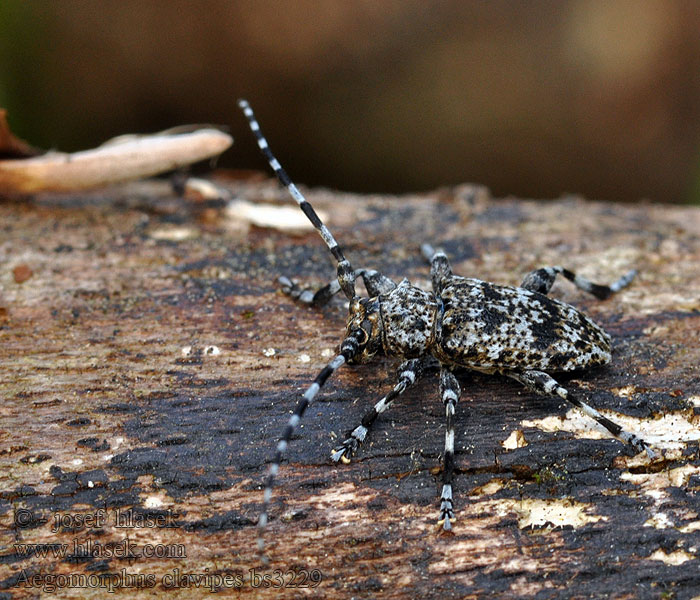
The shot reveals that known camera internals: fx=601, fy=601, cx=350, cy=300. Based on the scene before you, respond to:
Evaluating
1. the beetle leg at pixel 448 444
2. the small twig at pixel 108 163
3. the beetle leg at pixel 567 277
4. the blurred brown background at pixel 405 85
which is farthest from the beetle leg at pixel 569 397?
the blurred brown background at pixel 405 85

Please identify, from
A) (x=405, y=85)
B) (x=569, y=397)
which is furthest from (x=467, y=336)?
(x=405, y=85)

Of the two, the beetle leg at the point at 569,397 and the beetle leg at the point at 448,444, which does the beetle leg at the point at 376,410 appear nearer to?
the beetle leg at the point at 448,444

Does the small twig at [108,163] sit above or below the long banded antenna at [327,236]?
above

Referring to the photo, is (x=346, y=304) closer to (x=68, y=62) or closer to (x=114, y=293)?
(x=114, y=293)

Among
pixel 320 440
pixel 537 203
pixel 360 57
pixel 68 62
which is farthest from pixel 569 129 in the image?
pixel 68 62

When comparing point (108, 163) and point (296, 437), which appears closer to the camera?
point (296, 437)

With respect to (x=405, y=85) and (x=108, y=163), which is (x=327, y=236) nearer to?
(x=108, y=163)
